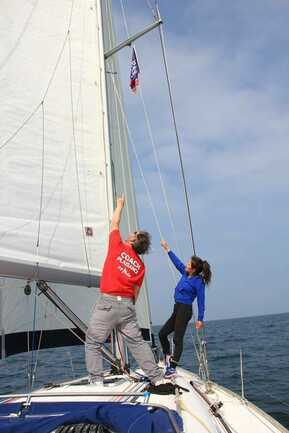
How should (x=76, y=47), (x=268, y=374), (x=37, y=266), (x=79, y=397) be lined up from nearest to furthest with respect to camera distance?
(x=79, y=397) < (x=37, y=266) < (x=76, y=47) < (x=268, y=374)

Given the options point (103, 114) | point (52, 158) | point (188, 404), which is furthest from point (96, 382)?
point (103, 114)

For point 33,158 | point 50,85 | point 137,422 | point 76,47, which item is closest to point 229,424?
point 137,422

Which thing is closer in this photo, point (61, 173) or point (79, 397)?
point (79, 397)

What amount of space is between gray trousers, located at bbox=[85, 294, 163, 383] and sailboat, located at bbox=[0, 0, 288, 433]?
26 centimetres

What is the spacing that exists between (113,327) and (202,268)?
193cm

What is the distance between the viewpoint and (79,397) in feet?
11.7

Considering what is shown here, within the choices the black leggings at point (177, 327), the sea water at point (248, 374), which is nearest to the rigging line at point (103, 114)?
the black leggings at point (177, 327)

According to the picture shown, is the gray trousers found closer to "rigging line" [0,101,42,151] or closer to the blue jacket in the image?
the blue jacket

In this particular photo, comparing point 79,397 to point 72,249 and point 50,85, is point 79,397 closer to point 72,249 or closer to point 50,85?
point 72,249

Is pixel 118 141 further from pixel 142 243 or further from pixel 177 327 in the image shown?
pixel 142 243

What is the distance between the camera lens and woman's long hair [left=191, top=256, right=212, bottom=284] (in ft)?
18.2

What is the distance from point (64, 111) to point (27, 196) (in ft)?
4.09

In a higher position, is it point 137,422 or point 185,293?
point 185,293

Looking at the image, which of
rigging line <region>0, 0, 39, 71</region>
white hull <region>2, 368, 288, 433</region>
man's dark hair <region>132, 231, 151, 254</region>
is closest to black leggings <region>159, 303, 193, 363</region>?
white hull <region>2, 368, 288, 433</region>
